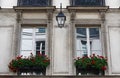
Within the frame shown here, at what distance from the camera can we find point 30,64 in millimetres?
12867

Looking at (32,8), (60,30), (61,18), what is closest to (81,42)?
(60,30)

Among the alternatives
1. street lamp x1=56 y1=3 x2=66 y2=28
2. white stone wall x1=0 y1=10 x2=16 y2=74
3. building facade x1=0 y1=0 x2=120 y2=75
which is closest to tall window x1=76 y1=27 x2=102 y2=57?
building facade x1=0 y1=0 x2=120 y2=75

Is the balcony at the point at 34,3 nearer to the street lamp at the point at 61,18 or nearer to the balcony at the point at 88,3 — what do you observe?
the balcony at the point at 88,3

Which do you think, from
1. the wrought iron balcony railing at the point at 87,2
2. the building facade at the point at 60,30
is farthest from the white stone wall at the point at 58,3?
the wrought iron balcony railing at the point at 87,2

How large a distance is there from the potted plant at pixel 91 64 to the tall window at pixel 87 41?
48 cm

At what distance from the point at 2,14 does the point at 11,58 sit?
199 cm

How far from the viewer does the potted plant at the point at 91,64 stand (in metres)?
12.8

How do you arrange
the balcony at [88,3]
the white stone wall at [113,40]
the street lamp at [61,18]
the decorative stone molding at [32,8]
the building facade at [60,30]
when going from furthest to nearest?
the balcony at [88,3] → the decorative stone molding at [32,8] → the building facade at [60,30] → the white stone wall at [113,40] → the street lamp at [61,18]

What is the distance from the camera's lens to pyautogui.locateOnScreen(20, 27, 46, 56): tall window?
13.5 m

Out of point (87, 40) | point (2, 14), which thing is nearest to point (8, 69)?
point (2, 14)

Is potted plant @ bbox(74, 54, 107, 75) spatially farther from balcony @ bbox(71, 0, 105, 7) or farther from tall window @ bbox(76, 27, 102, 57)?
balcony @ bbox(71, 0, 105, 7)

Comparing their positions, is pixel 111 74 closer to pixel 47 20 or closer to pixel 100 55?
pixel 100 55

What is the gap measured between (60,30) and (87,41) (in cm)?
119

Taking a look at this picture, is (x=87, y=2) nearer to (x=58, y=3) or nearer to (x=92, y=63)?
(x=58, y=3)
